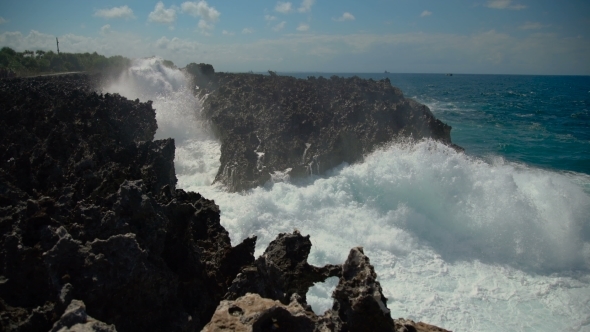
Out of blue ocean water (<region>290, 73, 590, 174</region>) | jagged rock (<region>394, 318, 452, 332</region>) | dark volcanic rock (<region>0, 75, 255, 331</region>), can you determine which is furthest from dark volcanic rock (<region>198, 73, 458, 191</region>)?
jagged rock (<region>394, 318, 452, 332</region>)

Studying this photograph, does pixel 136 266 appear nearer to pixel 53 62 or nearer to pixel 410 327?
pixel 410 327

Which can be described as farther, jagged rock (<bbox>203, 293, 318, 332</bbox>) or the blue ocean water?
the blue ocean water

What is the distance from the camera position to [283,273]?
6.79 m

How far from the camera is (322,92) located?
2552 centimetres

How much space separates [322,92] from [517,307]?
17.7 m

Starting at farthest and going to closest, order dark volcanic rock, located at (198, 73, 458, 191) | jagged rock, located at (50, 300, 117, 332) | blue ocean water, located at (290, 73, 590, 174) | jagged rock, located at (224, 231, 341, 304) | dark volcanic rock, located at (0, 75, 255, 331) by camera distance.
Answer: blue ocean water, located at (290, 73, 590, 174)
dark volcanic rock, located at (198, 73, 458, 191)
jagged rock, located at (224, 231, 341, 304)
dark volcanic rock, located at (0, 75, 255, 331)
jagged rock, located at (50, 300, 117, 332)

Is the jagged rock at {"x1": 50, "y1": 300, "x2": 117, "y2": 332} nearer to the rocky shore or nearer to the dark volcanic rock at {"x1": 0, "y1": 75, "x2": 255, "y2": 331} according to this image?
the rocky shore

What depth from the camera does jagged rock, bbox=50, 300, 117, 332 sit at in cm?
383

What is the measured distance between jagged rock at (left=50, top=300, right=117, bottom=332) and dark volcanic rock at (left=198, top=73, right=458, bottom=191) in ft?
46.2

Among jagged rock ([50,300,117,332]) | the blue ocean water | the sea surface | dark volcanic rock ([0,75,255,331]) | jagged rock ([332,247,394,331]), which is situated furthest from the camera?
the blue ocean water

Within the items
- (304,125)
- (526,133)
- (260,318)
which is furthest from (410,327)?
(526,133)

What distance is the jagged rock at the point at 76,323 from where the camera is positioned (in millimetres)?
3826

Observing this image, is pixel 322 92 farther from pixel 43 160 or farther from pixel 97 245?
pixel 97 245

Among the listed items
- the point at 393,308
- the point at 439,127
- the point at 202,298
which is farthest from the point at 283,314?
the point at 439,127
